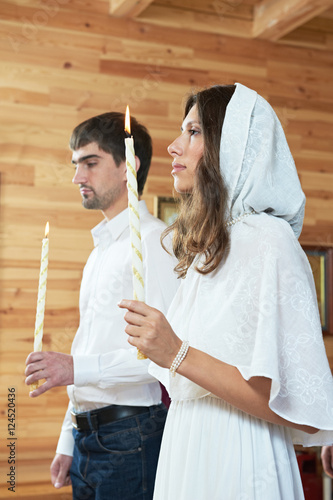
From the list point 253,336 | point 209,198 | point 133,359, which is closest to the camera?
point 253,336

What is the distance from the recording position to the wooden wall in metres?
3.74

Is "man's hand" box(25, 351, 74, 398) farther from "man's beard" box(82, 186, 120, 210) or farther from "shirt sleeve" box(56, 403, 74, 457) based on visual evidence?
"man's beard" box(82, 186, 120, 210)

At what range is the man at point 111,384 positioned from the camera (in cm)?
191

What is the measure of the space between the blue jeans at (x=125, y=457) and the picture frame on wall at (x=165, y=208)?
7.22ft

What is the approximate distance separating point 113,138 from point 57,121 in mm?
1716

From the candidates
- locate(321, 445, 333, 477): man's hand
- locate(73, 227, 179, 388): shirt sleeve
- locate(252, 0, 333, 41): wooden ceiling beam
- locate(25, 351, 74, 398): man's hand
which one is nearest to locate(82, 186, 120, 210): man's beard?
locate(73, 227, 179, 388): shirt sleeve

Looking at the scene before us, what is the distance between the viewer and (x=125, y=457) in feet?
6.33

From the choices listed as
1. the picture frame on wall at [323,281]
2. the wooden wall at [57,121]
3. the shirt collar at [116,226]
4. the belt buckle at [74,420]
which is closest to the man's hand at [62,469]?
the belt buckle at [74,420]

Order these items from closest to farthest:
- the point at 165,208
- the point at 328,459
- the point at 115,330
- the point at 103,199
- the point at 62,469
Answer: the point at 328,459
the point at 115,330
the point at 62,469
the point at 103,199
the point at 165,208

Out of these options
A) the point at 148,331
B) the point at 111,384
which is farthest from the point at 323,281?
the point at 148,331

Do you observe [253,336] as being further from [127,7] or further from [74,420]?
[127,7]

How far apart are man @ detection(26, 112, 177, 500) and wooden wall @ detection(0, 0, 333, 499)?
5.33 ft

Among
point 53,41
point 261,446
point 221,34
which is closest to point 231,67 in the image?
point 221,34

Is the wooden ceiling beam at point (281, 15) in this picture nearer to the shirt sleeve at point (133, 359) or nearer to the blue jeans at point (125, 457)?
the shirt sleeve at point (133, 359)
